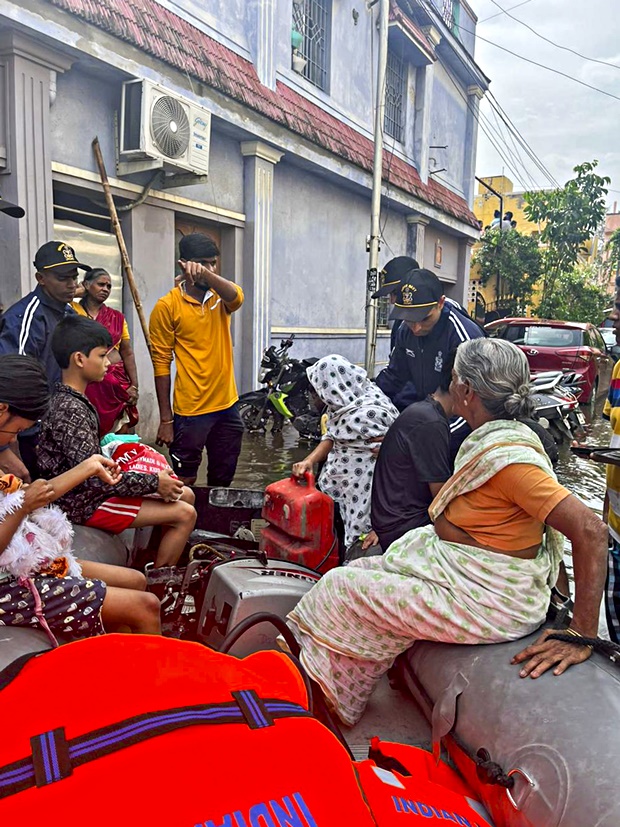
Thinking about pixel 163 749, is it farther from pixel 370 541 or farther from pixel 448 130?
pixel 448 130

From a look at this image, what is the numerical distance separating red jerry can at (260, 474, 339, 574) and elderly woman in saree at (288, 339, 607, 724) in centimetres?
81

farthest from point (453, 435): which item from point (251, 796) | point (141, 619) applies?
point (251, 796)

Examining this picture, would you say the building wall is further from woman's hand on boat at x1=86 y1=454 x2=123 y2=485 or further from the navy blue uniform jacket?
woman's hand on boat at x1=86 y1=454 x2=123 y2=485

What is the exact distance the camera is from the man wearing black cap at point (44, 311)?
125 inches

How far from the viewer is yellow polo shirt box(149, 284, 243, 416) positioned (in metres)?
3.92

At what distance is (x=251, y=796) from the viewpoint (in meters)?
0.82

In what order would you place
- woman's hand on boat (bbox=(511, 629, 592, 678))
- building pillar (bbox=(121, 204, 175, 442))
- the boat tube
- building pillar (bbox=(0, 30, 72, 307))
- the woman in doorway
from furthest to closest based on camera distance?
building pillar (bbox=(121, 204, 175, 442)) → building pillar (bbox=(0, 30, 72, 307)) → the woman in doorway → woman's hand on boat (bbox=(511, 629, 592, 678)) → the boat tube

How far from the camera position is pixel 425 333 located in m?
3.54

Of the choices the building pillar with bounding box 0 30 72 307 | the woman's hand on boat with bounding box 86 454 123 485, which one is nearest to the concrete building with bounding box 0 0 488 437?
the building pillar with bounding box 0 30 72 307

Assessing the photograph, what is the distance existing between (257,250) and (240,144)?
4.16 ft

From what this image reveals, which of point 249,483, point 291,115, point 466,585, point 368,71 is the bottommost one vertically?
point 249,483

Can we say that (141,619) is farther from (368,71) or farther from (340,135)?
(368,71)

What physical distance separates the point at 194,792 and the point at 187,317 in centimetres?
337

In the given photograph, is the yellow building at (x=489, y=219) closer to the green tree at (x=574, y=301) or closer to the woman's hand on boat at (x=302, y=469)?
the green tree at (x=574, y=301)
